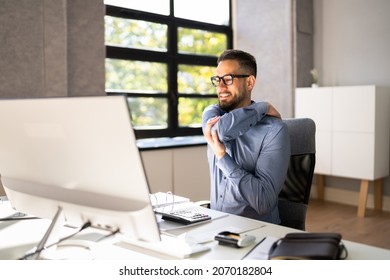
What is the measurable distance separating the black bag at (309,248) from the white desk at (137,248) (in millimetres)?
111

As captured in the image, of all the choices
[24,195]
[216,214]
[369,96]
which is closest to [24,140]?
[24,195]

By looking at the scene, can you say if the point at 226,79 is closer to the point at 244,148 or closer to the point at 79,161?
the point at 244,148

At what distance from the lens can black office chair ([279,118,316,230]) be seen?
203cm

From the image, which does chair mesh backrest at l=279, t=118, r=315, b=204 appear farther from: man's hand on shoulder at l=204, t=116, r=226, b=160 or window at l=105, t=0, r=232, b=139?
window at l=105, t=0, r=232, b=139

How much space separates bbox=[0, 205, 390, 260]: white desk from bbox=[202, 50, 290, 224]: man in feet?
0.67

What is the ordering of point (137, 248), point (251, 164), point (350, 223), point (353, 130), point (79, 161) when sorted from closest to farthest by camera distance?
point (79, 161), point (137, 248), point (251, 164), point (350, 223), point (353, 130)

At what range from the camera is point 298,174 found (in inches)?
81.7

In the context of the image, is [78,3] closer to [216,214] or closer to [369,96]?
[216,214]

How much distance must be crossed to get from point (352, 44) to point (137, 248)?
425 centimetres

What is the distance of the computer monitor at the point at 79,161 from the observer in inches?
39.7

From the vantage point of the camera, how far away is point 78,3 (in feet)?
11.2

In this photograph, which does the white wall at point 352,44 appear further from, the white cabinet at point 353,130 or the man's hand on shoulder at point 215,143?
the man's hand on shoulder at point 215,143

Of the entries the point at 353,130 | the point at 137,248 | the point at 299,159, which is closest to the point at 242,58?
the point at 299,159

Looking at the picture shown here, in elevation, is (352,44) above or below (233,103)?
above
